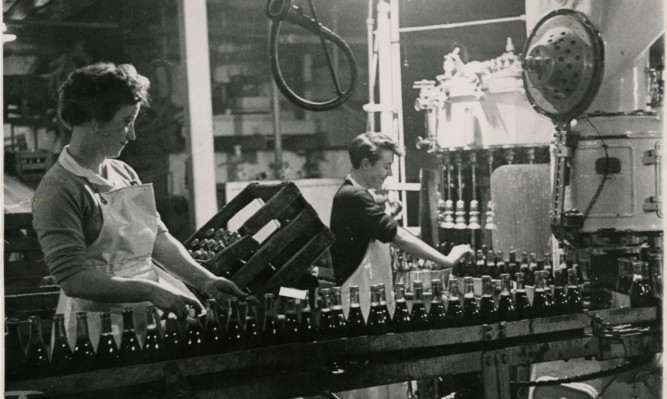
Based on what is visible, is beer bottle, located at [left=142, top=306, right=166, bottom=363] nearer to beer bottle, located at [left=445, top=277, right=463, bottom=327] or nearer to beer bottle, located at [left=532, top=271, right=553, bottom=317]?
beer bottle, located at [left=445, top=277, right=463, bottom=327]

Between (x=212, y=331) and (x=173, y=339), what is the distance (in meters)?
0.14

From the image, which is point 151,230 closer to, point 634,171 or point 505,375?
point 505,375

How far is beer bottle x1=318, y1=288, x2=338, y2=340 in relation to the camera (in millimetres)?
2592

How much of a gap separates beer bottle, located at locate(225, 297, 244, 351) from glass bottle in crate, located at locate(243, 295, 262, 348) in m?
0.02

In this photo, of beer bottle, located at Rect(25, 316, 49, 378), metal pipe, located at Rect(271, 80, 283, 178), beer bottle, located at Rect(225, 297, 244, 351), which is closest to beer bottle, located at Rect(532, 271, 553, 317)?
beer bottle, located at Rect(225, 297, 244, 351)

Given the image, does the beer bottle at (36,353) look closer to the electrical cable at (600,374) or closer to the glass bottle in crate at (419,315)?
the glass bottle in crate at (419,315)

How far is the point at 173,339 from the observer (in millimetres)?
2396

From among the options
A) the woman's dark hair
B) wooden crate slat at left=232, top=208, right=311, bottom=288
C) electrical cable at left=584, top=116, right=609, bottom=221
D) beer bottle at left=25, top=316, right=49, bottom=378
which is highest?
the woman's dark hair

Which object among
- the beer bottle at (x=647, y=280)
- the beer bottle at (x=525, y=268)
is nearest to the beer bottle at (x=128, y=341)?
the beer bottle at (x=647, y=280)

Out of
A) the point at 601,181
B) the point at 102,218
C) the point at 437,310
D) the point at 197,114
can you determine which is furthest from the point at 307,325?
the point at 197,114

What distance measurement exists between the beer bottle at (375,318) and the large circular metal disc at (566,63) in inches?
60.0

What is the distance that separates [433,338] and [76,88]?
1.56m

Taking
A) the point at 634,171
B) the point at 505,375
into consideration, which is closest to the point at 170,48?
the point at 634,171

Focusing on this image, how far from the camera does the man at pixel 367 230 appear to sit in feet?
11.8
